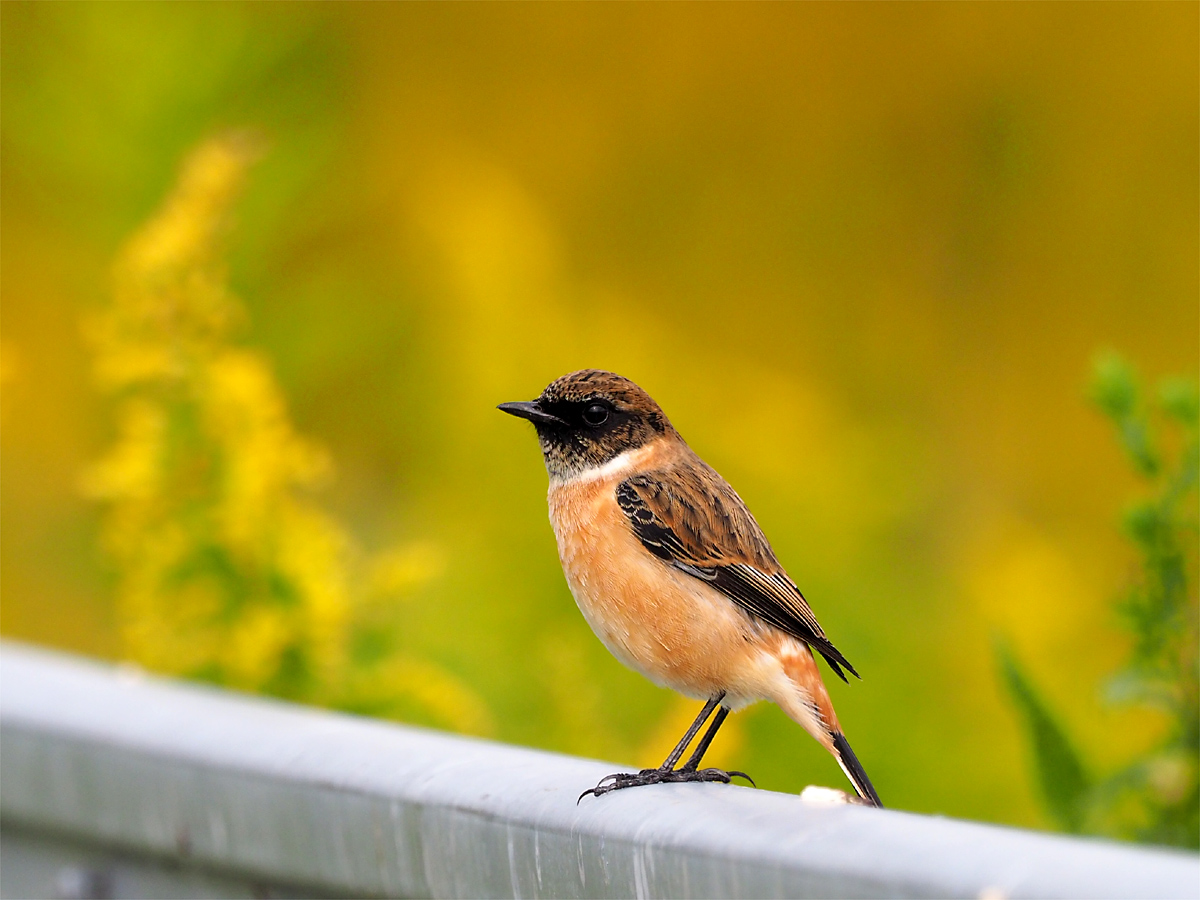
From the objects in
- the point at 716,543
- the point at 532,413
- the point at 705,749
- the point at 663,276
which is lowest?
the point at 705,749

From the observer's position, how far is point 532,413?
2693mm

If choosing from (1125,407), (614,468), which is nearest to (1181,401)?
(1125,407)

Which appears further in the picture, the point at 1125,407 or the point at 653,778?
the point at 1125,407

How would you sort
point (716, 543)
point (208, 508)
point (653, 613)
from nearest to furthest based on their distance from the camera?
point (653, 613) → point (716, 543) → point (208, 508)

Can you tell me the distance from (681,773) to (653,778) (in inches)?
7.5

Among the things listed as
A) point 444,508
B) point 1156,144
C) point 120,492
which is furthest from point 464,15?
point 120,492

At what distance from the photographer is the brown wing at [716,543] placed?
2.62 meters

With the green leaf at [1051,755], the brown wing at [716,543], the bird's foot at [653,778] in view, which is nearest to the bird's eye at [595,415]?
the brown wing at [716,543]

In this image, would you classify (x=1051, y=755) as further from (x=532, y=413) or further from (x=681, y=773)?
(x=532, y=413)

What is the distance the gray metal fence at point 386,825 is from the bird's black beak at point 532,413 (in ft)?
2.10

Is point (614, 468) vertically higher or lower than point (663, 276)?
lower

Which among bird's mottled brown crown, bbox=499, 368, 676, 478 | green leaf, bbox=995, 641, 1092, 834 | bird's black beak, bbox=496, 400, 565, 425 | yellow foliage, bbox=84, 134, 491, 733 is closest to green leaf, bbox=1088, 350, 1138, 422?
green leaf, bbox=995, 641, 1092, 834

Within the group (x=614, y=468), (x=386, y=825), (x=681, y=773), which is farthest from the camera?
(x=614, y=468)

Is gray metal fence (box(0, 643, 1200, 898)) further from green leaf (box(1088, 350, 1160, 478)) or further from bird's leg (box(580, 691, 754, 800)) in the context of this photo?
green leaf (box(1088, 350, 1160, 478))
